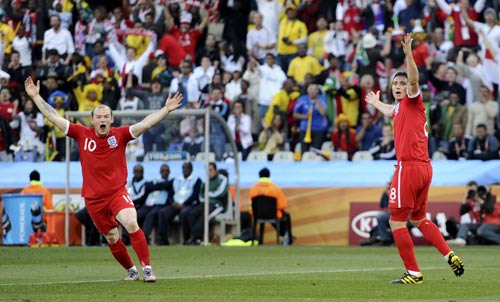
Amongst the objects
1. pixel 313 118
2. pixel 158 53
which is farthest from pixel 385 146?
pixel 158 53

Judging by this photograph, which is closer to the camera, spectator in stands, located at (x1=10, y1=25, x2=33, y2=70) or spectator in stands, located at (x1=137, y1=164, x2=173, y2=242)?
spectator in stands, located at (x1=137, y1=164, x2=173, y2=242)

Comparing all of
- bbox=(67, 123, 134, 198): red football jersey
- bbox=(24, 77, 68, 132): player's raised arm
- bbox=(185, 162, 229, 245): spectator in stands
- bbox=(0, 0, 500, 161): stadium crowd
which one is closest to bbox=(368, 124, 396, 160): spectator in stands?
bbox=(0, 0, 500, 161): stadium crowd

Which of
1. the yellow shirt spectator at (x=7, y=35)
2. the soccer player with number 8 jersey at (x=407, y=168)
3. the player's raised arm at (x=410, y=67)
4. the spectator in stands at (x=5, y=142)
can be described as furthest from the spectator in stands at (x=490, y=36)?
the player's raised arm at (x=410, y=67)

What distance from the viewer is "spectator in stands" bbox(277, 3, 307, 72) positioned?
1297 inches

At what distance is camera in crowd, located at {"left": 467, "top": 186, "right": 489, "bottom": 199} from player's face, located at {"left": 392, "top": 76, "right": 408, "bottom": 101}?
514 inches

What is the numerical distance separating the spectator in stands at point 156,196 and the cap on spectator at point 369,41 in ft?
19.0

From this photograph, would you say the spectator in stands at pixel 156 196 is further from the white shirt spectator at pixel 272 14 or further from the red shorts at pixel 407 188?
the red shorts at pixel 407 188

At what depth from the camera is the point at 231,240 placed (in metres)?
29.4

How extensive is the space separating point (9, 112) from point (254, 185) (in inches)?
301

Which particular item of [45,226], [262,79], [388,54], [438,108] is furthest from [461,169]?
[45,226]

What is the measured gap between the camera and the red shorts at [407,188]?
14.4 meters

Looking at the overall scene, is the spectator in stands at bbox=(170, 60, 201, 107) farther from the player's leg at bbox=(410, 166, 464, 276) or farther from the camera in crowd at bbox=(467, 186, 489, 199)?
the player's leg at bbox=(410, 166, 464, 276)

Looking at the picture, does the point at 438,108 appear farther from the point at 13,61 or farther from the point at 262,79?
the point at 13,61

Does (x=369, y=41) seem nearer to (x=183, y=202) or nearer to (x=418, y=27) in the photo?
(x=418, y=27)
